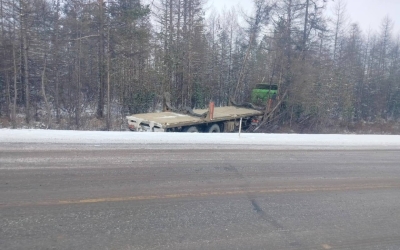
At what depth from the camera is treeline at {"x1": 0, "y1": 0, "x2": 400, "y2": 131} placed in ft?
81.0

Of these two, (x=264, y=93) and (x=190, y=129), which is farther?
(x=264, y=93)

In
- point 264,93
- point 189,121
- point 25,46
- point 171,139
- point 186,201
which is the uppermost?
point 25,46

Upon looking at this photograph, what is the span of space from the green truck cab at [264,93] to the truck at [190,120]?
13.4ft

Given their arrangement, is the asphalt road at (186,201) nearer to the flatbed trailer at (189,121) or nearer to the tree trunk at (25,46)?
the flatbed trailer at (189,121)

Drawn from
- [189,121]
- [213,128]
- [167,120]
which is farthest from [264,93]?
[167,120]

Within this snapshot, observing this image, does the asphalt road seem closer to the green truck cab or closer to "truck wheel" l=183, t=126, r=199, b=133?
"truck wheel" l=183, t=126, r=199, b=133

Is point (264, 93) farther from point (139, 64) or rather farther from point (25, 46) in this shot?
point (25, 46)

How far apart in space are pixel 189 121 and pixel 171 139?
177 inches

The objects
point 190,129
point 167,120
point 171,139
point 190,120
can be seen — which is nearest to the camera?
point 171,139

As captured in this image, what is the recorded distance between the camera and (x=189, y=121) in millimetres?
15820

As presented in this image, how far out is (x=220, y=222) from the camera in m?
5.04

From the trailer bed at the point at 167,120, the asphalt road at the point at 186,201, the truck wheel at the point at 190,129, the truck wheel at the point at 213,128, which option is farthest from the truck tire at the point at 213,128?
the asphalt road at the point at 186,201

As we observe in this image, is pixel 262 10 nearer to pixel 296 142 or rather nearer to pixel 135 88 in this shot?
pixel 135 88

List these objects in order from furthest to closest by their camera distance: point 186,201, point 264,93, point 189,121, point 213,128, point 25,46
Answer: point 264,93 → point 25,46 → point 213,128 → point 189,121 → point 186,201
